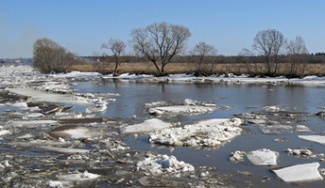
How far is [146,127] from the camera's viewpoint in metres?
15.7

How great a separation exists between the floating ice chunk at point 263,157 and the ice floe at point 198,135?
1620mm

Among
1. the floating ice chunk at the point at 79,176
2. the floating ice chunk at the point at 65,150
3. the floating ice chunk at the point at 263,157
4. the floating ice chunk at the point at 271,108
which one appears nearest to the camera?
the floating ice chunk at the point at 79,176

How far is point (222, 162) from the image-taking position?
10.7m

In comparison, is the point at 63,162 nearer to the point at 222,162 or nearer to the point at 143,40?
the point at 222,162

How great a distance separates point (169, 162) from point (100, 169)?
5.46 ft

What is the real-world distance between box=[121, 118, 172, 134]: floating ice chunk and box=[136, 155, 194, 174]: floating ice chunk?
187 inches

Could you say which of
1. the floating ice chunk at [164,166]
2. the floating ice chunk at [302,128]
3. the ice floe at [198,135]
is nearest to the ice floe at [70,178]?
the floating ice chunk at [164,166]

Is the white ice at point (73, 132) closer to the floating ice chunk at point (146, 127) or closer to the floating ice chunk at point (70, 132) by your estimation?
the floating ice chunk at point (70, 132)

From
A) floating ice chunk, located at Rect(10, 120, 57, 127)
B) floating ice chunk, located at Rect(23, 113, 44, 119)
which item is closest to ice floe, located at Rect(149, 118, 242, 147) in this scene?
floating ice chunk, located at Rect(10, 120, 57, 127)

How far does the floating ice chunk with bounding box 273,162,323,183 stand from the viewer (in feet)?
29.7

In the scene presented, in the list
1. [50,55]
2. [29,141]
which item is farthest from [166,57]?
[29,141]

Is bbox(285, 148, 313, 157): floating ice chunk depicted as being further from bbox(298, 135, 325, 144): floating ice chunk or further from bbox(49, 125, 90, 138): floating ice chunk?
bbox(49, 125, 90, 138): floating ice chunk

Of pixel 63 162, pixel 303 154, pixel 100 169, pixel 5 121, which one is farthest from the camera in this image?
pixel 5 121

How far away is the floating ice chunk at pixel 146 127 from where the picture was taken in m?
15.1
